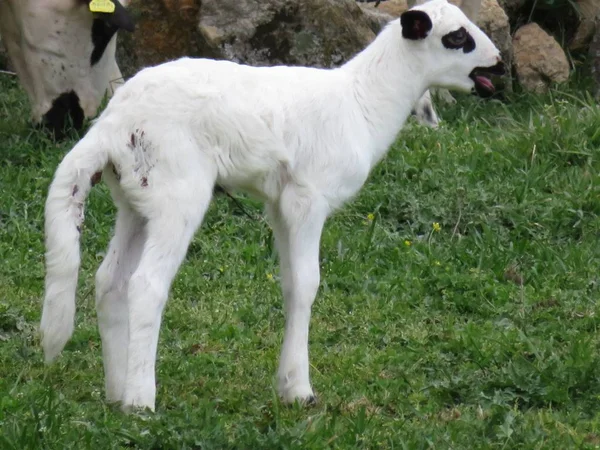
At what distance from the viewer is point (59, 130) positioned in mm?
9188

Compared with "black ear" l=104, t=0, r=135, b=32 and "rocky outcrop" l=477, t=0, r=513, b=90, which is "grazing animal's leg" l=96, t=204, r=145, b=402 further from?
"rocky outcrop" l=477, t=0, r=513, b=90

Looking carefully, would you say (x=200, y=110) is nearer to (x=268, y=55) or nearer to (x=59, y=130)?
(x=59, y=130)

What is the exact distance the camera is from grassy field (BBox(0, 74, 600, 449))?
5043 millimetres

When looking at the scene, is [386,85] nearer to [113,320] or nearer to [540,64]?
[113,320]

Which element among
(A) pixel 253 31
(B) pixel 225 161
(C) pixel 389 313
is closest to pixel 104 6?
(A) pixel 253 31

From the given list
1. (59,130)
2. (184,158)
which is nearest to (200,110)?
(184,158)

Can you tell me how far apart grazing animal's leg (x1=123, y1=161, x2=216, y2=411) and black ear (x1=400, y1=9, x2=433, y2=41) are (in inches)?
49.5

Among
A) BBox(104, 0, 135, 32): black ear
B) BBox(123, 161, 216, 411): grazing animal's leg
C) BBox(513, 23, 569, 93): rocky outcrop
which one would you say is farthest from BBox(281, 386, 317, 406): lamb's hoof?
BBox(513, 23, 569, 93): rocky outcrop

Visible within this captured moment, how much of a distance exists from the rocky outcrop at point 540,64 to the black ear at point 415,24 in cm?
577

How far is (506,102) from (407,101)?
5356mm

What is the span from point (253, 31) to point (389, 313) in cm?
412

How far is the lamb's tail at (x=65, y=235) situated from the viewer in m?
4.99

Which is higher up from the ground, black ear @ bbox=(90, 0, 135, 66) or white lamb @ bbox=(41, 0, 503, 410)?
white lamb @ bbox=(41, 0, 503, 410)

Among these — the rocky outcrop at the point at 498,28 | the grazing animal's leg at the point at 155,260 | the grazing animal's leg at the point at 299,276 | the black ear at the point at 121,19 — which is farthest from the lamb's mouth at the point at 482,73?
the rocky outcrop at the point at 498,28
